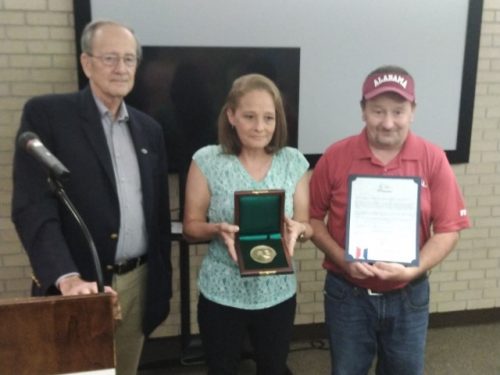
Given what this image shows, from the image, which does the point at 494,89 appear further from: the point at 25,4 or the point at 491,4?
the point at 25,4

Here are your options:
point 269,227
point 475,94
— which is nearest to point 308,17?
point 475,94

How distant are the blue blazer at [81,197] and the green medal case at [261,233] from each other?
14.2 inches

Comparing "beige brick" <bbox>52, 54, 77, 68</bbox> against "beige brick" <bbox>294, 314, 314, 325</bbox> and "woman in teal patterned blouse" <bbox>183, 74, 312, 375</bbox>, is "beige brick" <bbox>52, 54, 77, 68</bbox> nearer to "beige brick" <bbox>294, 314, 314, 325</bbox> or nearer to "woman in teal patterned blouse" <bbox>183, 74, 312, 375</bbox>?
"woman in teal patterned blouse" <bbox>183, 74, 312, 375</bbox>

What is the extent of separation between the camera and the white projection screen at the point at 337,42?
2729mm

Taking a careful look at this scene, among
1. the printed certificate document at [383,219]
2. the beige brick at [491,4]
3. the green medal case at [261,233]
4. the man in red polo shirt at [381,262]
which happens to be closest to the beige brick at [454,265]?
the beige brick at [491,4]

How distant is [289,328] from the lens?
1.87 m

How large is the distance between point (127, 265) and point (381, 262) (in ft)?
2.98

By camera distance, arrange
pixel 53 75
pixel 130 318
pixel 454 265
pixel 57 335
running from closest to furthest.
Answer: pixel 57 335 → pixel 130 318 → pixel 53 75 → pixel 454 265

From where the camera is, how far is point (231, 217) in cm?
178

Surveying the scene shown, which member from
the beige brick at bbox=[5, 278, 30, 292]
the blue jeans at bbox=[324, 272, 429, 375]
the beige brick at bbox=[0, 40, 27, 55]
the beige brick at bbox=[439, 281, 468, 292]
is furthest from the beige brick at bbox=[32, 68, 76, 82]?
the beige brick at bbox=[439, 281, 468, 292]

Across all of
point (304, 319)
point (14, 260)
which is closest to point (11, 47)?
point (14, 260)

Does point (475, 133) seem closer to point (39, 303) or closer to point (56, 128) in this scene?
point (56, 128)

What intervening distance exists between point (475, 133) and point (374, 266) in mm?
2064

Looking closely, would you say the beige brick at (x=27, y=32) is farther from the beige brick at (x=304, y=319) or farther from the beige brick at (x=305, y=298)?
the beige brick at (x=304, y=319)
